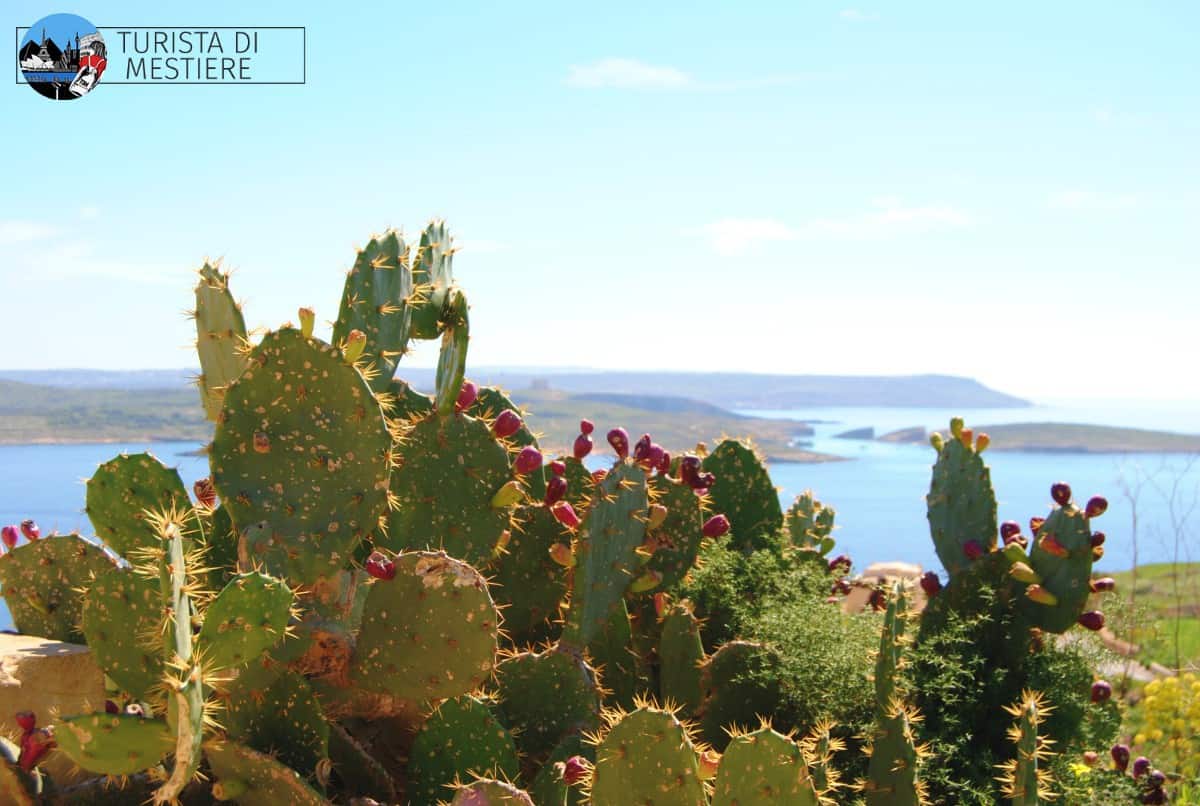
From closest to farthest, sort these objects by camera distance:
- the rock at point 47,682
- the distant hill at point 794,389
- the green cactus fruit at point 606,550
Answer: the rock at point 47,682 → the green cactus fruit at point 606,550 → the distant hill at point 794,389

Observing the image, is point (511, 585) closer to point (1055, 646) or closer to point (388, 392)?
point (388, 392)

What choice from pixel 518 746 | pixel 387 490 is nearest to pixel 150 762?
pixel 387 490

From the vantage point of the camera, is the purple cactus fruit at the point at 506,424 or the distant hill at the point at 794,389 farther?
the distant hill at the point at 794,389

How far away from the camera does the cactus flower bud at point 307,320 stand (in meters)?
2.55

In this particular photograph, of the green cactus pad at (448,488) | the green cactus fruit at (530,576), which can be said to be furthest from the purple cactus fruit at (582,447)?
the green cactus pad at (448,488)

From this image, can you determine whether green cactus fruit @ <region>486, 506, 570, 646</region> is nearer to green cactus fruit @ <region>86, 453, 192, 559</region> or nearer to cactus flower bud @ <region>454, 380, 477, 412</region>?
cactus flower bud @ <region>454, 380, 477, 412</region>

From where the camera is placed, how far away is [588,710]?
3.12 m

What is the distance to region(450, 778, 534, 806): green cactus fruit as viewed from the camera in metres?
2.36

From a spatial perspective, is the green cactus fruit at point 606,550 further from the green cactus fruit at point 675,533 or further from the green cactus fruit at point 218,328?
the green cactus fruit at point 218,328

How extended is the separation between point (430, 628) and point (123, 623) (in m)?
0.70

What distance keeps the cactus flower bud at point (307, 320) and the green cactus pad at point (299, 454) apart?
0.08ft

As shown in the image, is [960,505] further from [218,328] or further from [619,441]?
[218,328]

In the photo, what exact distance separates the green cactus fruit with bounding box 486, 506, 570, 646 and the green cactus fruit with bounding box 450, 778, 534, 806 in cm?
118

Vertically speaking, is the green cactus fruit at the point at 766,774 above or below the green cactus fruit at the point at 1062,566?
below
